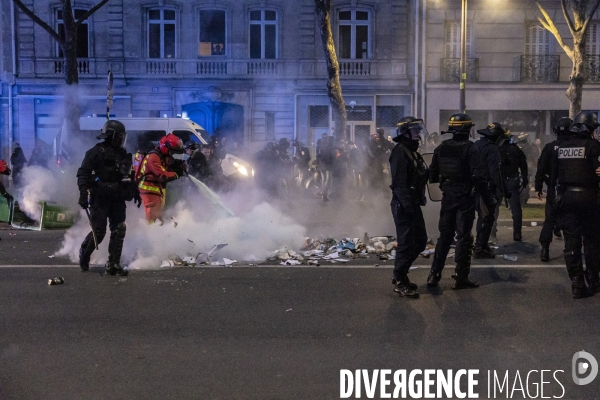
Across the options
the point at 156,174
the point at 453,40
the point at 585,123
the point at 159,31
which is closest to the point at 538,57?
the point at 453,40

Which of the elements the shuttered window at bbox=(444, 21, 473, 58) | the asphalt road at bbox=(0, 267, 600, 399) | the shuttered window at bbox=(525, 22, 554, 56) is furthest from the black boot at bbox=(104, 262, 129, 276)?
the shuttered window at bbox=(525, 22, 554, 56)

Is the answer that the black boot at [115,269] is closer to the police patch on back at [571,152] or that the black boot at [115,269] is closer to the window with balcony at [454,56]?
the police patch on back at [571,152]

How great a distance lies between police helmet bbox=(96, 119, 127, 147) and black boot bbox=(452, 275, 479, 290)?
4.06 meters

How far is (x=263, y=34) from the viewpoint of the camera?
2452 centimetres

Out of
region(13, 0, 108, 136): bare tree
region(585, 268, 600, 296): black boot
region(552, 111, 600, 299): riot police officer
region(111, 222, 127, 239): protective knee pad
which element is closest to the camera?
region(552, 111, 600, 299): riot police officer

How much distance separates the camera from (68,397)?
13.5ft

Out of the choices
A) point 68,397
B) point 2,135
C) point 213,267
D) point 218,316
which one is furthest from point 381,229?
point 2,135

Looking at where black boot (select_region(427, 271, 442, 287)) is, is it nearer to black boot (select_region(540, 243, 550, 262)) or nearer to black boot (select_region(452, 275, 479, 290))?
black boot (select_region(452, 275, 479, 290))

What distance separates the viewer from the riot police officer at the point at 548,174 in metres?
7.39

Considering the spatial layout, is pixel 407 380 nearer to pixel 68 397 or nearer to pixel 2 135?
pixel 68 397

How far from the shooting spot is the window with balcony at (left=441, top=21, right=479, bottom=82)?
24812mm

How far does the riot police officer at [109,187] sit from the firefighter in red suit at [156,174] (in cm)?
60

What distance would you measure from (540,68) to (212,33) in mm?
12276

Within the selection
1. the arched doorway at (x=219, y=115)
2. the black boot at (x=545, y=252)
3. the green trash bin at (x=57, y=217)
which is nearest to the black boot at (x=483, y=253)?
the black boot at (x=545, y=252)
